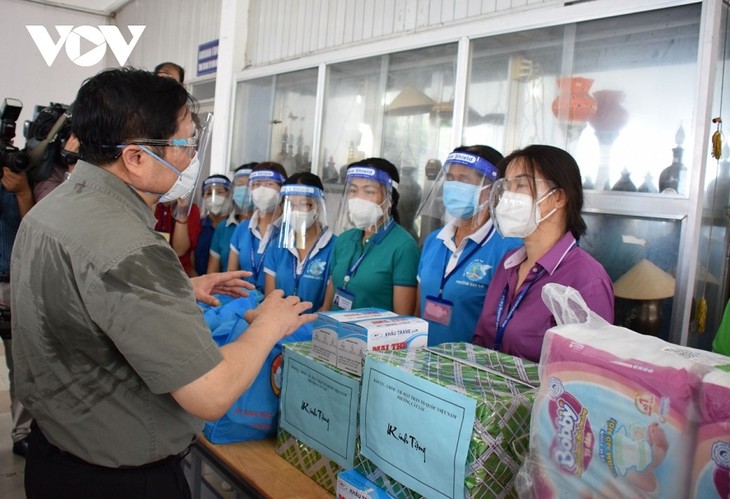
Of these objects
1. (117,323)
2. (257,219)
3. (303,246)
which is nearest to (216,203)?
(257,219)

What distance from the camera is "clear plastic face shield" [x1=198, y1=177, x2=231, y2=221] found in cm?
387

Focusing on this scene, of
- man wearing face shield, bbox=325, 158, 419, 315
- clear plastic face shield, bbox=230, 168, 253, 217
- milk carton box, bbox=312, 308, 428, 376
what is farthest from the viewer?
clear plastic face shield, bbox=230, 168, 253, 217

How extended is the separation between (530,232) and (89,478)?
1310 mm

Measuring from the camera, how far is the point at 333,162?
157 inches

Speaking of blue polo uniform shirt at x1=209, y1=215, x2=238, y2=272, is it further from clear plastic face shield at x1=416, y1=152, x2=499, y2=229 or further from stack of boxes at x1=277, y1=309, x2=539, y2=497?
stack of boxes at x1=277, y1=309, x2=539, y2=497

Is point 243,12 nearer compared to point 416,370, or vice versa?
point 416,370

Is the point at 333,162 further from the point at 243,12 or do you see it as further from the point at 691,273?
the point at 691,273

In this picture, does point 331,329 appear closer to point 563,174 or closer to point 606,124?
point 563,174

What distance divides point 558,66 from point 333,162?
1783 millimetres

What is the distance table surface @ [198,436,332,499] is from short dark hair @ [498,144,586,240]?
1060 millimetres

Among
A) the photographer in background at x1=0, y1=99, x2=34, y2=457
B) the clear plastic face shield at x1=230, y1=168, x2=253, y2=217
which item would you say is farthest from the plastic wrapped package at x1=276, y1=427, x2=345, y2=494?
the clear plastic face shield at x1=230, y1=168, x2=253, y2=217

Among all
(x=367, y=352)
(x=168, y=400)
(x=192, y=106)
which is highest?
(x=192, y=106)

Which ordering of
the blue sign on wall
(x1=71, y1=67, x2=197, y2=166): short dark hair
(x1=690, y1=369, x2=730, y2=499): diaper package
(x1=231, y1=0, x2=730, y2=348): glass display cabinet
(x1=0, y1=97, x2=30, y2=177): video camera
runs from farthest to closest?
the blue sign on wall, (x1=0, y1=97, x2=30, y2=177): video camera, (x1=231, y1=0, x2=730, y2=348): glass display cabinet, (x1=71, y1=67, x2=197, y2=166): short dark hair, (x1=690, y1=369, x2=730, y2=499): diaper package

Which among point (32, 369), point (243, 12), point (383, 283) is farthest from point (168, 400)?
point (243, 12)
